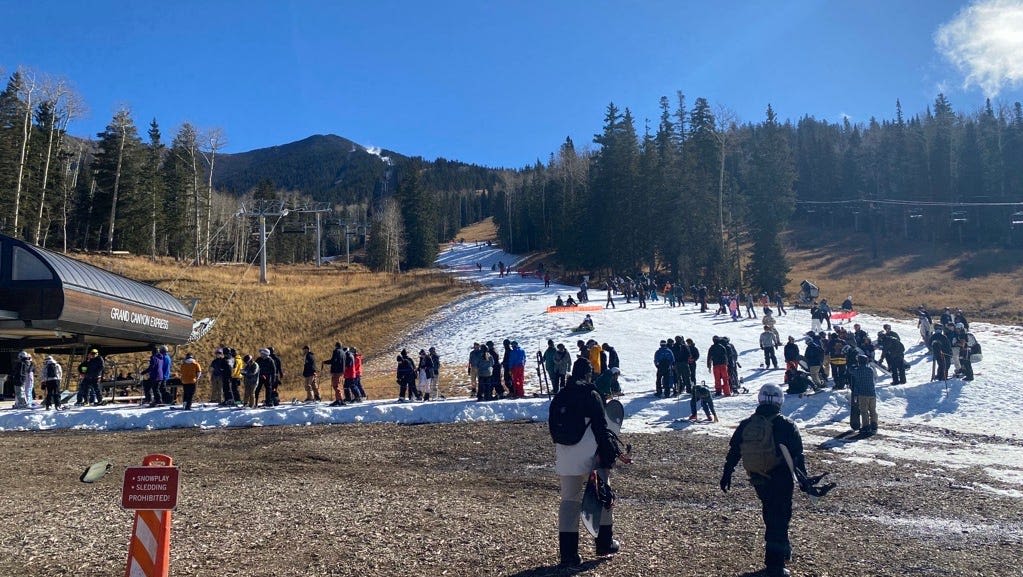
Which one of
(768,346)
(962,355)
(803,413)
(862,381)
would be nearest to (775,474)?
(862,381)

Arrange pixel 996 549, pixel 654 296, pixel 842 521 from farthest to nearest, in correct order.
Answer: pixel 654 296
pixel 842 521
pixel 996 549

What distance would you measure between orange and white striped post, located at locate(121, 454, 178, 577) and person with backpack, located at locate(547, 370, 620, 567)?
3.04m

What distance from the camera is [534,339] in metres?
31.2

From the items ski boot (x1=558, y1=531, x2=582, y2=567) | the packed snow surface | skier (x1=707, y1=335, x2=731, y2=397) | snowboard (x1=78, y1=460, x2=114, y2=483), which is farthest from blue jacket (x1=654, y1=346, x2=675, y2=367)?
snowboard (x1=78, y1=460, x2=114, y2=483)

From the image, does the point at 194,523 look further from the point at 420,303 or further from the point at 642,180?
the point at 642,180

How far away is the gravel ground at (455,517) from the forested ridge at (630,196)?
26011 mm

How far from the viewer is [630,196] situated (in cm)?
5397

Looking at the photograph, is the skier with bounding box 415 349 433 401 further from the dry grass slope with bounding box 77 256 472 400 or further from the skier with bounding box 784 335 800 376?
the dry grass slope with bounding box 77 256 472 400

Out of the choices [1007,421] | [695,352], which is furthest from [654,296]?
[1007,421]

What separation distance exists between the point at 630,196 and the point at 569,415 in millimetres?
49857

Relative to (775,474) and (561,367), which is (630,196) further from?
(775,474)

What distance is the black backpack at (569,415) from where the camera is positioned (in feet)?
18.8

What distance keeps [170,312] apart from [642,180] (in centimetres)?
4025

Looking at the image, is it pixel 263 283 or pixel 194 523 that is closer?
pixel 194 523
